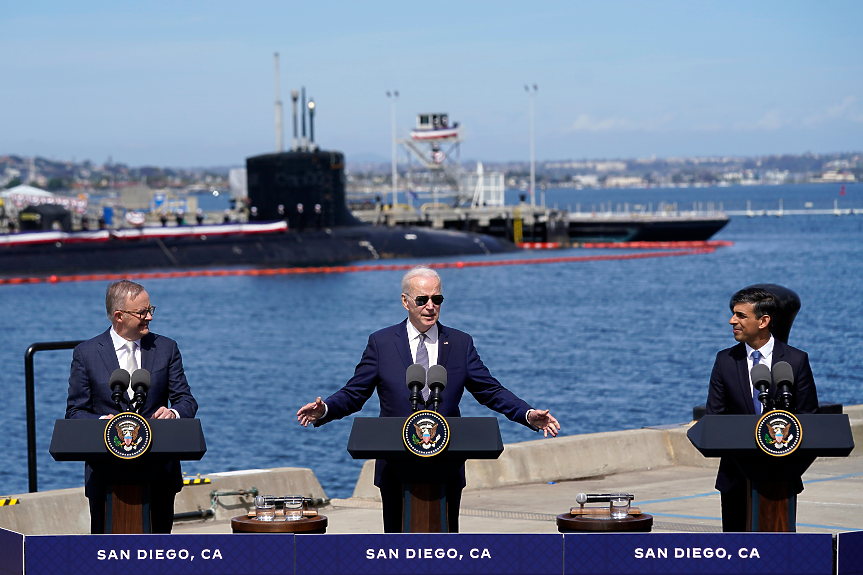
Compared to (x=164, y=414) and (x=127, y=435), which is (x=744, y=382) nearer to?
(x=164, y=414)

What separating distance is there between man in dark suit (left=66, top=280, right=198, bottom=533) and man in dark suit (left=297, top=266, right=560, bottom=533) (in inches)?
28.3

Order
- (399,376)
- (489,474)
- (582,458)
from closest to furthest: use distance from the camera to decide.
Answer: (399,376) → (489,474) → (582,458)

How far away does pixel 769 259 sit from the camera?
74.3m

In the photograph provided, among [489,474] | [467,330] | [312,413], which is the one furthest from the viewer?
[467,330]

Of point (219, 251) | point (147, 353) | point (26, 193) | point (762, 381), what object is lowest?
point (219, 251)

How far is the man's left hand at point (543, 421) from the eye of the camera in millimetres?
5984

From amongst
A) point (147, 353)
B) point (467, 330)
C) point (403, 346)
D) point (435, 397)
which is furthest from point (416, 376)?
point (467, 330)

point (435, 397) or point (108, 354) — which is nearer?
point (435, 397)

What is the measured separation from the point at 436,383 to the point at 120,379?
1.52 metres

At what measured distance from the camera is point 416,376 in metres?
5.60

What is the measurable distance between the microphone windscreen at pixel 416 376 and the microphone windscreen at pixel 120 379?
136cm

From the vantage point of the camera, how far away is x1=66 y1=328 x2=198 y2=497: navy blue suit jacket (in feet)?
20.2
